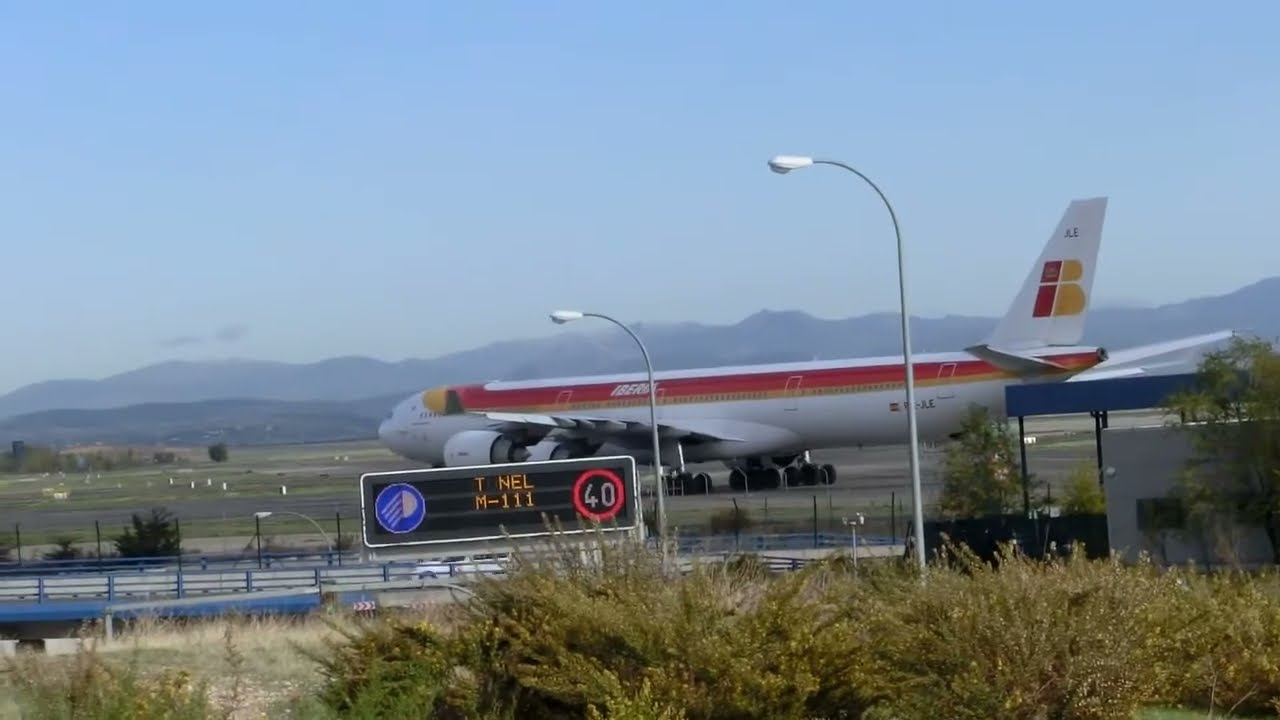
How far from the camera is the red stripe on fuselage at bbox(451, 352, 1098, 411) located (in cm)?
5625

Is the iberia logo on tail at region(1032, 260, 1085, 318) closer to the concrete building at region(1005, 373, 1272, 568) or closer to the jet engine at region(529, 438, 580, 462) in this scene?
the jet engine at region(529, 438, 580, 462)

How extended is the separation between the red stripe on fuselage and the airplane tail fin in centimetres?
162

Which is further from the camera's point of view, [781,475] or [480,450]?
[781,475]

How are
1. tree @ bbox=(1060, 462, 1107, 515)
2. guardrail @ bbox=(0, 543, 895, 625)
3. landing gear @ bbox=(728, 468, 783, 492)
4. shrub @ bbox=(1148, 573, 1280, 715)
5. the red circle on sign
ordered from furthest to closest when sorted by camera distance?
1. landing gear @ bbox=(728, 468, 783, 492)
2. tree @ bbox=(1060, 462, 1107, 515)
3. guardrail @ bbox=(0, 543, 895, 625)
4. the red circle on sign
5. shrub @ bbox=(1148, 573, 1280, 715)

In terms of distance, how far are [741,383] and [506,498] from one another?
36.7 metres

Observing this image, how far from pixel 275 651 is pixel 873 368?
132 ft

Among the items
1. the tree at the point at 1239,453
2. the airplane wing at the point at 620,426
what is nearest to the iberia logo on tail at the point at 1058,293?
the airplane wing at the point at 620,426

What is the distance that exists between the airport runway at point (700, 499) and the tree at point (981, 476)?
6.28 feet

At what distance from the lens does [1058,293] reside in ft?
185

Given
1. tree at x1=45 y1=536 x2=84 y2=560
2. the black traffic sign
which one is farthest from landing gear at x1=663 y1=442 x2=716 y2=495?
the black traffic sign

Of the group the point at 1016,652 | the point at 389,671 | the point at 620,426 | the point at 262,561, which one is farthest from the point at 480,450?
the point at 1016,652

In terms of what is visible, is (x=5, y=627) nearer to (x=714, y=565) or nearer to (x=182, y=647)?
(x=182, y=647)

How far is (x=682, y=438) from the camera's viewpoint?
63.2 metres

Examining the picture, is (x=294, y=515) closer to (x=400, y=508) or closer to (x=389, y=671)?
(x=400, y=508)
